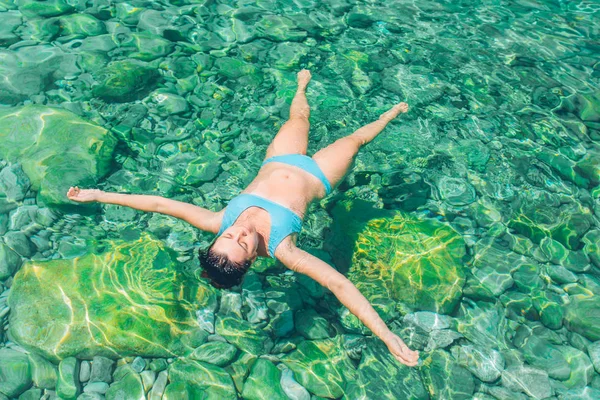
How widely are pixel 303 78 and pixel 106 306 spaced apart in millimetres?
3759

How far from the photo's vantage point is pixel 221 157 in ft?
20.1

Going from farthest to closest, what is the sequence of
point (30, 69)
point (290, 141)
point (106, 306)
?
point (30, 69) < point (290, 141) < point (106, 306)

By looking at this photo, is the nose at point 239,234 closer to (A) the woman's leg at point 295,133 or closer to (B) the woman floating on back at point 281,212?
(B) the woman floating on back at point 281,212

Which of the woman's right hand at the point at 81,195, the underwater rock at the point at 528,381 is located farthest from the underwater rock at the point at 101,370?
the underwater rock at the point at 528,381

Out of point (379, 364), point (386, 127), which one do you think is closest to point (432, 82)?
point (386, 127)

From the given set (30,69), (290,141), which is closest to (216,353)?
(290,141)

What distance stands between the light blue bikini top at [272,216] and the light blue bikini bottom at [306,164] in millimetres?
584

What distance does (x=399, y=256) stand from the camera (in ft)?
17.5

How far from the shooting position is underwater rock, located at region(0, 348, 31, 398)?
4211 mm

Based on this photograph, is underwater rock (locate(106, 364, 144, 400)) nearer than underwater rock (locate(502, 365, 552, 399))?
Yes

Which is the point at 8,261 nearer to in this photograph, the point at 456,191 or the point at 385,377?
the point at 385,377

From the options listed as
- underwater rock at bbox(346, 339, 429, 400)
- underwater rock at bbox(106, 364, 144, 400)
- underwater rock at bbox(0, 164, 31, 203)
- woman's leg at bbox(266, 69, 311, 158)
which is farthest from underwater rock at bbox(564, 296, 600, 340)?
underwater rock at bbox(0, 164, 31, 203)

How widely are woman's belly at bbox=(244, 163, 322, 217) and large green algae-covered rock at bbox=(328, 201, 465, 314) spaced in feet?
2.24

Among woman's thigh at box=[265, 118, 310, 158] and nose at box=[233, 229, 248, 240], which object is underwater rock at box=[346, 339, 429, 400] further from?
woman's thigh at box=[265, 118, 310, 158]
